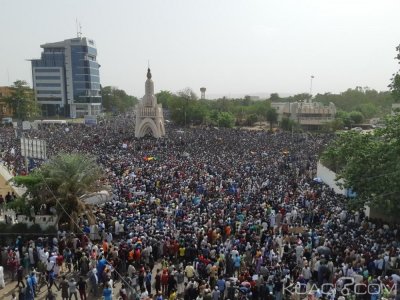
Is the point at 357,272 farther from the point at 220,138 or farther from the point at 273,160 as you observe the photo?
the point at 220,138

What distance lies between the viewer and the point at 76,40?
99.9 meters

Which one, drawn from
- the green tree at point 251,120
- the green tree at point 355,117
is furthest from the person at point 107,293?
the green tree at point 251,120

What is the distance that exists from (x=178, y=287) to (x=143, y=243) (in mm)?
2233

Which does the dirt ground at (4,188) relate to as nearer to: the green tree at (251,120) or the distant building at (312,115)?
the distant building at (312,115)

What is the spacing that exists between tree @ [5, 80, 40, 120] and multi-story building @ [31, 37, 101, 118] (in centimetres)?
2768

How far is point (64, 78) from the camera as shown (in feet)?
332

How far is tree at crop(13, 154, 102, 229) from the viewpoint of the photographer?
1528 centimetres

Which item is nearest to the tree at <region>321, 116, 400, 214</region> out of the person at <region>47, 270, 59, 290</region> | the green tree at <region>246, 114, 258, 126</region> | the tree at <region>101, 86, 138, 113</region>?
the person at <region>47, 270, 59, 290</region>

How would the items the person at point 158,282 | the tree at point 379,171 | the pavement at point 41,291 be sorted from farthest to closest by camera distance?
the tree at point 379,171
the pavement at point 41,291
the person at point 158,282

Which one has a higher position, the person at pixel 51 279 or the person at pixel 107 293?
the person at pixel 107 293

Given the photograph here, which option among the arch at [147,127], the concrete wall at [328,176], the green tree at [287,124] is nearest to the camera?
the concrete wall at [328,176]

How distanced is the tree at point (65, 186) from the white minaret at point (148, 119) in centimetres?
3064

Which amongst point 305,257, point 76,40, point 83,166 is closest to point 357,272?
point 305,257

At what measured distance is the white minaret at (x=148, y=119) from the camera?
4684cm
